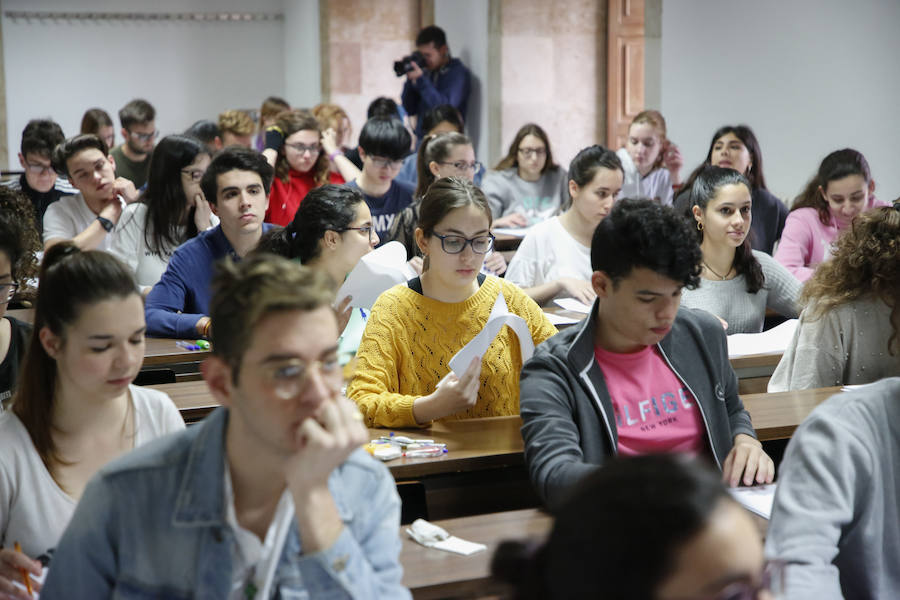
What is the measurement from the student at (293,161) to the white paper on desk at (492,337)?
334 centimetres

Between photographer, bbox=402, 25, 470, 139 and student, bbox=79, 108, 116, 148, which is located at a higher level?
photographer, bbox=402, 25, 470, 139

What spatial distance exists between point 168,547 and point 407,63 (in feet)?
25.9

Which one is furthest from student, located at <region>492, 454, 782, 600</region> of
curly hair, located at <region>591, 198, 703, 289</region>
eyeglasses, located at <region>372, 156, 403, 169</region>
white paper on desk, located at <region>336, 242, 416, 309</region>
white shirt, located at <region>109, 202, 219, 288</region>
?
eyeglasses, located at <region>372, 156, 403, 169</region>

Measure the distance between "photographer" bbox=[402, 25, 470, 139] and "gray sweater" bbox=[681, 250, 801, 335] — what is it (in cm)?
541

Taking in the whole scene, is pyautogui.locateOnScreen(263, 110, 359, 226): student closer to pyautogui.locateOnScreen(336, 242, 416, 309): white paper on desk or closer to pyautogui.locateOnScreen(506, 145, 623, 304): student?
pyautogui.locateOnScreen(506, 145, 623, 304): student

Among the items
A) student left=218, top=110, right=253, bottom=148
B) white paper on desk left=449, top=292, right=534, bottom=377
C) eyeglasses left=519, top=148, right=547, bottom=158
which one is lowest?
white paper on desk left=449, top=292, right=534, bottom=377

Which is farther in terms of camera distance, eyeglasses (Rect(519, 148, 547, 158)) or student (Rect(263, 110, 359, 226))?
eyeglasses (Rect(519, 148, 547, 158))

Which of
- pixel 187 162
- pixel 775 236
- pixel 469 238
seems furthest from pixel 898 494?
pixel 775 236

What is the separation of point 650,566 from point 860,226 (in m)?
1.96

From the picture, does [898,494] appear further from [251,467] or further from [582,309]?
[582,309]

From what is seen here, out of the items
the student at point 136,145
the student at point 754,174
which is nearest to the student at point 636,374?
the student at point 754,174

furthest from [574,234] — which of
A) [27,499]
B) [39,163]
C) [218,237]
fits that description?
[39,163]

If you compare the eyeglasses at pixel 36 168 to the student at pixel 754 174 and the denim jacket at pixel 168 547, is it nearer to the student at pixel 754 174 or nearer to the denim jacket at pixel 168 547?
the student at pixel 754 174

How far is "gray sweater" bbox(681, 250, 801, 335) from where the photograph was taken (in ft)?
12.2
